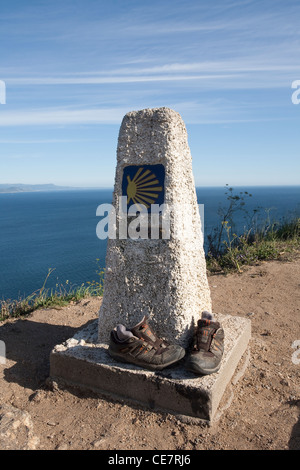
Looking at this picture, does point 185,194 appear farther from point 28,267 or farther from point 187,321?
point 28,267

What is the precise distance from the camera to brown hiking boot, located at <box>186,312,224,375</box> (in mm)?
2770

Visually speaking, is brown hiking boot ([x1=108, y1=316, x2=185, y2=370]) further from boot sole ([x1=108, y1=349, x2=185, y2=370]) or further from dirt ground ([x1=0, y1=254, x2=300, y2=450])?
dirt ground ([x1=0, y1=254, x2=300, y2=450])

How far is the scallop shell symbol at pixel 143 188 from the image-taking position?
3.13 m

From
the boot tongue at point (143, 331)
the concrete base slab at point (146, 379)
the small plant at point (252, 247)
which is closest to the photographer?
the concrete base slab at point (146, 379)

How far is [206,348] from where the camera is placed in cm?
293

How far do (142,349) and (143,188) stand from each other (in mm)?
1356

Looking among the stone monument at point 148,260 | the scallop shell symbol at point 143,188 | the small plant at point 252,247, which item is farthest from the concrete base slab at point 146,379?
the small plant at point 252,247

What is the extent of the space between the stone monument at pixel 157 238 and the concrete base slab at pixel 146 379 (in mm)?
379

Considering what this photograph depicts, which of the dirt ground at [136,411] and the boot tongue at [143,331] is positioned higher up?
the boot tongue at [143,331]

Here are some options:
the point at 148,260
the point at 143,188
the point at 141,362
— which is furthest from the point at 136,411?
the point at 143,188

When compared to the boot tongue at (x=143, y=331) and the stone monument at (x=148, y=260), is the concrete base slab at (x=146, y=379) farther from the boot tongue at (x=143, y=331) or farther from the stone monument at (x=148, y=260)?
the boot tongue at (x=143, y=331)

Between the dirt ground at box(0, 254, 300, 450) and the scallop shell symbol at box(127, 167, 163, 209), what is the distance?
1.71 m

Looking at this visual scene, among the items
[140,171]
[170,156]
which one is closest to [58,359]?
[140,171]
